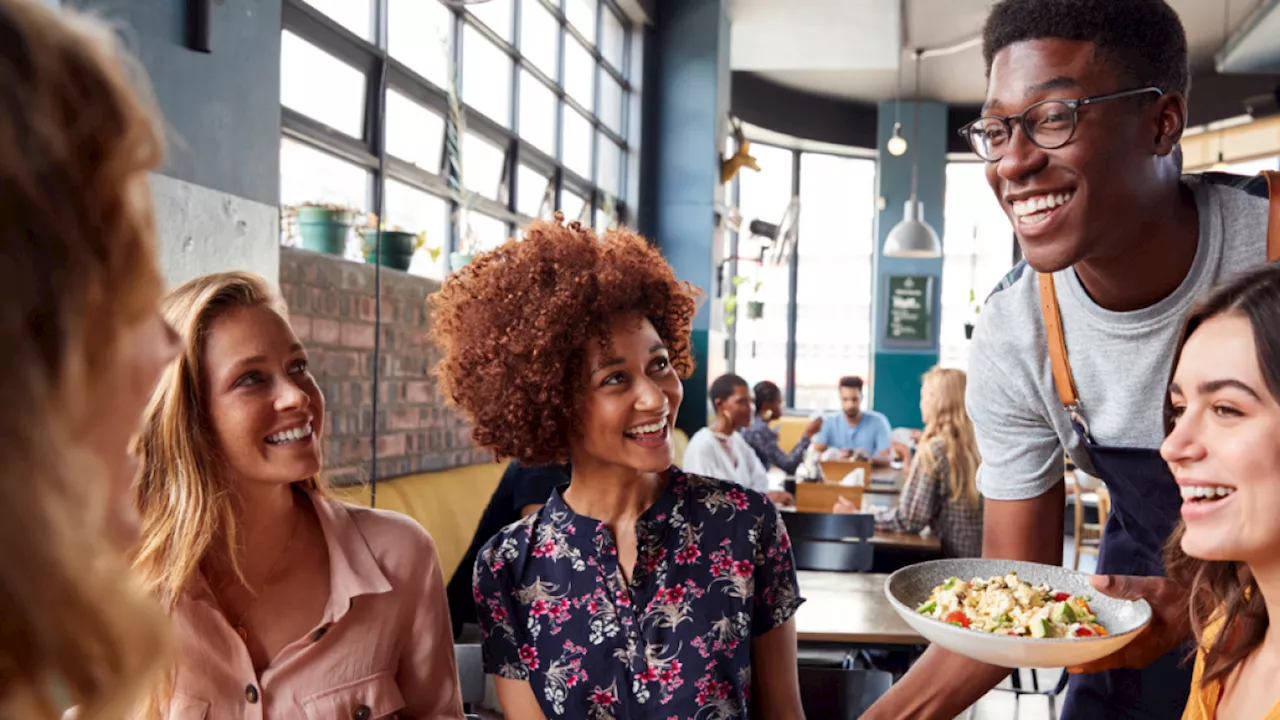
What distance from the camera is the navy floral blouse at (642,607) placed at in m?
1.72

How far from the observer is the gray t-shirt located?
4.85ft

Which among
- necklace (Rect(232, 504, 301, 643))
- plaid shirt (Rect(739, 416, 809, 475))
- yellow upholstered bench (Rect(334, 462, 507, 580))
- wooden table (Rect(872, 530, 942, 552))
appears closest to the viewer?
necklace (Rect(232, 504, 301, 643))

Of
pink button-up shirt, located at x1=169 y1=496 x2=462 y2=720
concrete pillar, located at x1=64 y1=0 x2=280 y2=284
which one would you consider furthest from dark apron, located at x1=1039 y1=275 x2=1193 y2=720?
concrete pillar, located at x1=64 y1=0 x2=280 y2=284

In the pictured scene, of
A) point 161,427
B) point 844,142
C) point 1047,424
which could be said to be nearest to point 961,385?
point 1047,424

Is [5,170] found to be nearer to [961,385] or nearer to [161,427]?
[161,427]

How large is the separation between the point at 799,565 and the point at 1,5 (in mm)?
3236

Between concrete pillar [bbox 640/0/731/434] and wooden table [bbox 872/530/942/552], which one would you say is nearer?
wooden table [bbox 872/530/942/552]

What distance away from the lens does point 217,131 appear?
7.57ft

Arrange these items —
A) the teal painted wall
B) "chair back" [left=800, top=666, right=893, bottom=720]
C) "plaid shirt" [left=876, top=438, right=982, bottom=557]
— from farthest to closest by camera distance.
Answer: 1. the teal painted wall
2. "plaid shirt" [left=876, top=438, right=982, bottom=557]
3. "chair back" [left=800, top=666, right=893, bottom=720]

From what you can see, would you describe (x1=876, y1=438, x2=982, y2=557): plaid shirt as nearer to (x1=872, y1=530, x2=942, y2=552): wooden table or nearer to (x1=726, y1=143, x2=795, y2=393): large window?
(x1=872, y1=530, x2=942, y2=552): wooden table

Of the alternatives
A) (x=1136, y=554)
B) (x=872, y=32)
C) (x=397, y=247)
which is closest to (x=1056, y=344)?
(x=1136, y=554)

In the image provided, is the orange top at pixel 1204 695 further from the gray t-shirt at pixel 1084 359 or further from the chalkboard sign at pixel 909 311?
the chalkboard sign at pixel 909 311

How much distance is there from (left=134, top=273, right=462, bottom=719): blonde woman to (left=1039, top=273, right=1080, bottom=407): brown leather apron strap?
112 centimetres

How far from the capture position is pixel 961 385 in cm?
450
